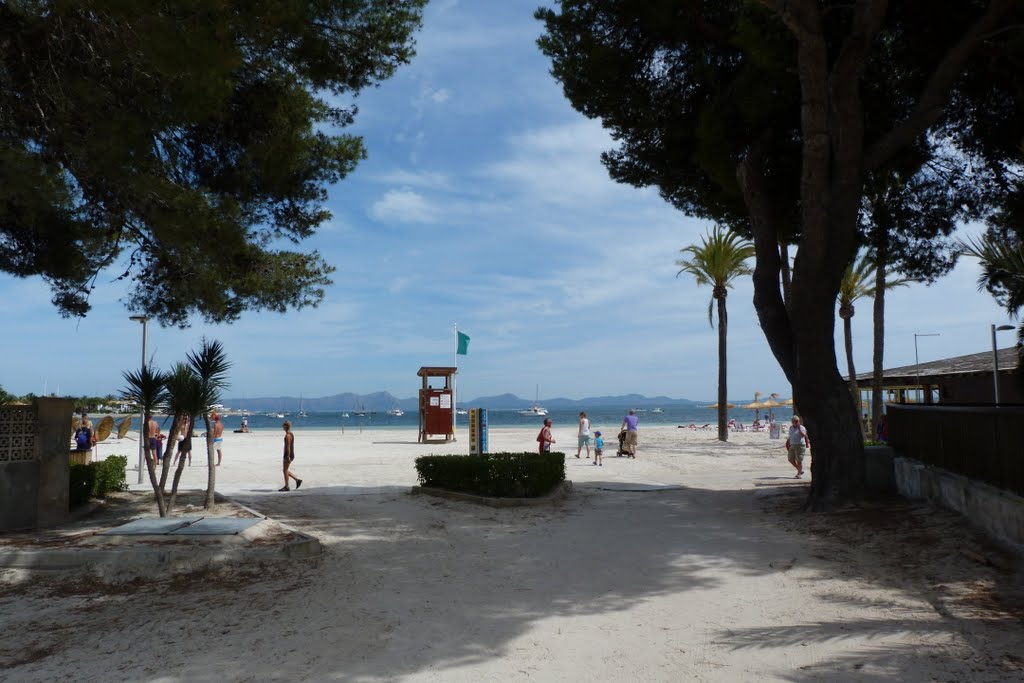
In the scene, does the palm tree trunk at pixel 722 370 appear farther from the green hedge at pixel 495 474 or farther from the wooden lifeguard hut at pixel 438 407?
the green hedge at pixel 495 474

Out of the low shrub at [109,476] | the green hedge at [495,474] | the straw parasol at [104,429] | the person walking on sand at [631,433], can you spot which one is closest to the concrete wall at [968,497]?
the green hedge at [495,474]

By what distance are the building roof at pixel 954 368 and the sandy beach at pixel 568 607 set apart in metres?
15.1

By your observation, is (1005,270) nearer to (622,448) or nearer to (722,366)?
(622,448)

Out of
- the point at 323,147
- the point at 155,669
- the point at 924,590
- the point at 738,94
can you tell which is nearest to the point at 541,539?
the point at 924,590

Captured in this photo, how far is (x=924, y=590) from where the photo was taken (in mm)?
6816

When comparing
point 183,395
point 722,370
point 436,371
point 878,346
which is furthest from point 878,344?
point 183,395

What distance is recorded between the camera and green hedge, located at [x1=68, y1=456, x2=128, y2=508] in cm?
1116

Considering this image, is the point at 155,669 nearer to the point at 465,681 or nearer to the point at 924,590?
the point at 465,681

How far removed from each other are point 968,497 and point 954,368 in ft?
59.6

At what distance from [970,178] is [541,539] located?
10999 mm

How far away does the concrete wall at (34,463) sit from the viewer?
31.9 ft

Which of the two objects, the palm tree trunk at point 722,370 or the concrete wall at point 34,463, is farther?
the palm tree trunk at point 722,370

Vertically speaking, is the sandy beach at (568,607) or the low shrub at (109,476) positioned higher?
the low shrub at (109,476)

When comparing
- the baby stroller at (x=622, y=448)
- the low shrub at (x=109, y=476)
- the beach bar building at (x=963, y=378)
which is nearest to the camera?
the low shrub at (x=109, y=476)
